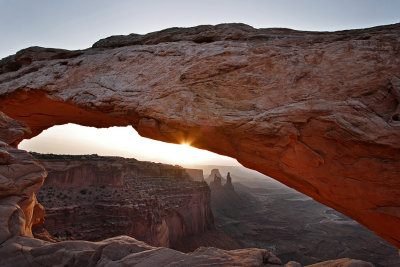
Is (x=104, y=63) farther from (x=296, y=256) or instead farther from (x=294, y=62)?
(x=296, y=256)

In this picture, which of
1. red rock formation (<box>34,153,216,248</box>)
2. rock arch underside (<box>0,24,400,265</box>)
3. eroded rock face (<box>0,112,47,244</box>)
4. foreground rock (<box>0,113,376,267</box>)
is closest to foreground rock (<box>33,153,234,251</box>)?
red rock formation (<box>34,153,216,248</box>)

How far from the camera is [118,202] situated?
22.6 meters

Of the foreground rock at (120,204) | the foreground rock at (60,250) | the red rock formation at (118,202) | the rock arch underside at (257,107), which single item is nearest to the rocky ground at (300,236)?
the foreground rock at (120,204)

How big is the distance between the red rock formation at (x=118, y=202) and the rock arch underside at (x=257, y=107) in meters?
16.5

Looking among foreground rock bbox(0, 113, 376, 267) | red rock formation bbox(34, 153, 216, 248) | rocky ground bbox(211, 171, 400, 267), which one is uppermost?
foreground rock bbox(0, 113, 376, 267)

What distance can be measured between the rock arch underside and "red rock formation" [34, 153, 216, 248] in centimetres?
1650

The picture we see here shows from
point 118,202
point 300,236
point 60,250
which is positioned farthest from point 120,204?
point 300,236

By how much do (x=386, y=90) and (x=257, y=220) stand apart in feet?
142

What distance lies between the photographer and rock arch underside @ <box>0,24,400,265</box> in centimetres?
454

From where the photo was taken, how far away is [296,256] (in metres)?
26.7

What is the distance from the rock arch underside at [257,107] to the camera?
14.9 feet

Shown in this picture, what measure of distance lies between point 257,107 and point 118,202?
2156 centimetres

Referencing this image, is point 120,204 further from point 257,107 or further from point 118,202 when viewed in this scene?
point 257,107

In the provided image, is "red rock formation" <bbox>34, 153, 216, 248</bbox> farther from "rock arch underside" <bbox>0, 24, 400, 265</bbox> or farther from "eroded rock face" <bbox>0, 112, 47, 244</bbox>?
"rock arch underside" <bbox>0, 24, 400, 265</bbox>
